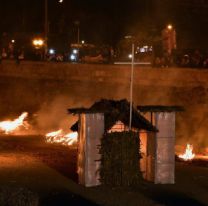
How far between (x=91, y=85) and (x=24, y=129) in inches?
286

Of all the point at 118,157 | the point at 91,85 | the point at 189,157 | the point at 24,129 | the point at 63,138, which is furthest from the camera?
the point at 91,85

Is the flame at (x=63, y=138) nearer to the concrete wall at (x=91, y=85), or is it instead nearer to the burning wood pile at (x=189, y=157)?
the burning wood pile at (x=189, y=157)

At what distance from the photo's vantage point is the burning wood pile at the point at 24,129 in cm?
3074

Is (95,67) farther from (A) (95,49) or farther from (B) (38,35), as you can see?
(B) (38,35)

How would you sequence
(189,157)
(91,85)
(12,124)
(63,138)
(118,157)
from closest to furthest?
1. (118,157)
2. (189,157)
3. (63,138)
4. (12,124)
5. (91,85)

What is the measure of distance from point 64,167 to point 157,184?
14.7 ft

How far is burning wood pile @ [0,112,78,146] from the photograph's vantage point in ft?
101

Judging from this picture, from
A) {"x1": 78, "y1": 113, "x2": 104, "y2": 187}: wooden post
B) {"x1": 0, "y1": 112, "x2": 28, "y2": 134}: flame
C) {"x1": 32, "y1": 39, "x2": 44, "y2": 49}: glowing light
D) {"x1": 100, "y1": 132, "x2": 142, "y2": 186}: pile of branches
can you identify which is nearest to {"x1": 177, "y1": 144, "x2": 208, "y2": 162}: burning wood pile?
{"x1": 100, "y1": 132, "x2": 142, "y2": 186}: pile of branches

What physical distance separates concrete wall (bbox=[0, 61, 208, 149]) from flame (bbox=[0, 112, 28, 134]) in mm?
3290

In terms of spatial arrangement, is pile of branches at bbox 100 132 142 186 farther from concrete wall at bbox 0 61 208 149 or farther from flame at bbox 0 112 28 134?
concrete wall at bbox 0 61 208 149

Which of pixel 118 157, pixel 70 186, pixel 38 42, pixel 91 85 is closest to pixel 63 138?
pixel 91 85

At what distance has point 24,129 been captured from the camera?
3609 centimetres

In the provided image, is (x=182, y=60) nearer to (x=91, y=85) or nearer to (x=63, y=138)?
(x=91, y=85)

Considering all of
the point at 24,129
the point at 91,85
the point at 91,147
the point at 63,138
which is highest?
the point at 91,85
